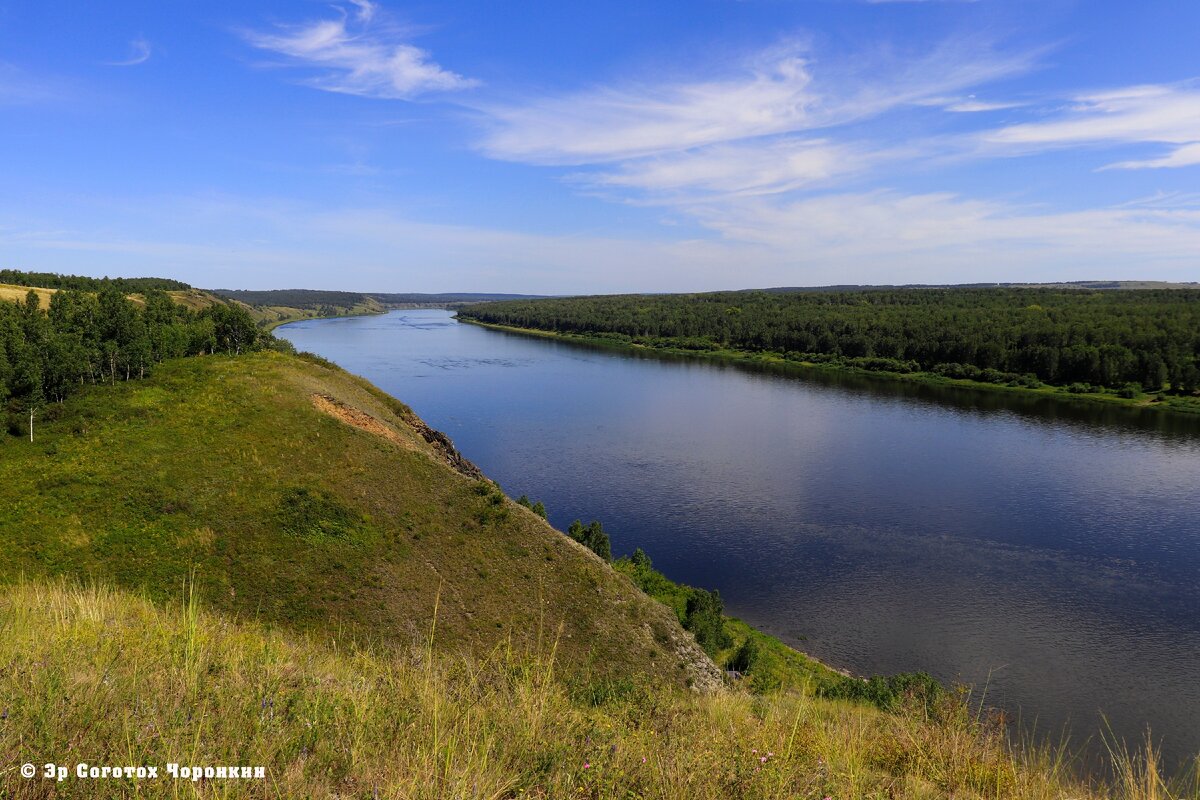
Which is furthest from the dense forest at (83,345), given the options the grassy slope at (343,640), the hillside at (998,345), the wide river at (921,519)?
the hillside at (998,345)

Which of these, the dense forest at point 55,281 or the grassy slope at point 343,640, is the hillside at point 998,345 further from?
the dense forest at point 55,281

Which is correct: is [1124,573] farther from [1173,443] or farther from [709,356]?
[709,356]

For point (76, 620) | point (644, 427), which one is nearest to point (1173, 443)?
point (644, 427)

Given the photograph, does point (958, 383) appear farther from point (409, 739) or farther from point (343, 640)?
point (409, 739)

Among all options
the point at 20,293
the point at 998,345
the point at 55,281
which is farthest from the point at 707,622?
the point at 55,281

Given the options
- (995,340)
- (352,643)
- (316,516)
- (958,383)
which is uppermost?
(995,340)

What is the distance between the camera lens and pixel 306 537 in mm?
25500

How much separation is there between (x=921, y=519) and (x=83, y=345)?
2454 inches

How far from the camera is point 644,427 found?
7475cm

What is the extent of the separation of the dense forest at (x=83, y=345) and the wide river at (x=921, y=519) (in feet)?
90.3

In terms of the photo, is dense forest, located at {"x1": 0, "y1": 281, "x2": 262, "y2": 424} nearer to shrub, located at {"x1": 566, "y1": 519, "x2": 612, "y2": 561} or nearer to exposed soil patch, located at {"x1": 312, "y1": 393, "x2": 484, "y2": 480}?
exposed soil patch, located at {"x1": 312, "y1": 393, "x2": 484, "y2": 480}

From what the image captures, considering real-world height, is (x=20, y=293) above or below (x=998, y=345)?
above

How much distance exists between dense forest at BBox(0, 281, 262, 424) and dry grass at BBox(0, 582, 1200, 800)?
37709mm

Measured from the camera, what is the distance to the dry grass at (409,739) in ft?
12.9
